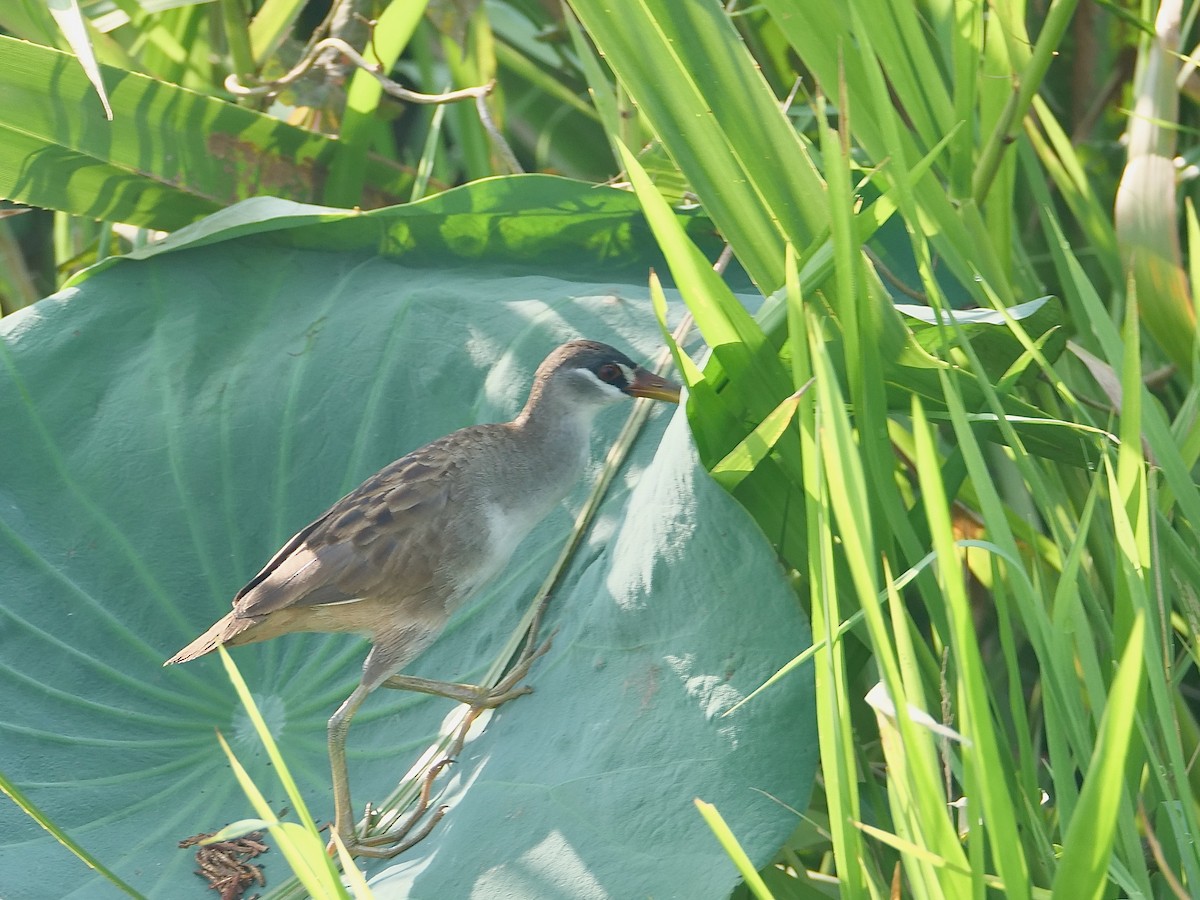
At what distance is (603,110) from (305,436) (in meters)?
0.65

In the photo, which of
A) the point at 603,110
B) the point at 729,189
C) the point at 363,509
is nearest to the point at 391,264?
the point at 603,110

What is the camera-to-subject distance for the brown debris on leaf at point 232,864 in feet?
5.01

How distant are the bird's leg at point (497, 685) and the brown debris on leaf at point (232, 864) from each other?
245mm

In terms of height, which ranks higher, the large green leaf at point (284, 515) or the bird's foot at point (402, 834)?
the large green leaf at point (284, 515)

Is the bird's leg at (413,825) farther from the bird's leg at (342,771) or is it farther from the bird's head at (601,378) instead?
the bird's head at (601,378)

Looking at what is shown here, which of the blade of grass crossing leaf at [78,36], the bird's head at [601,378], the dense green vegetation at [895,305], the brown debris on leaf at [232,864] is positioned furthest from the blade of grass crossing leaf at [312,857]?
the blade of grass crossing leaf at [78,36]

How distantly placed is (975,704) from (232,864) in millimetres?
1032

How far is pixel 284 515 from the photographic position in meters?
1.85

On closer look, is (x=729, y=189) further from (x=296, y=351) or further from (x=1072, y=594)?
(x=296, y=351)

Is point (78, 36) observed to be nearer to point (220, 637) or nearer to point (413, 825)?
point (220, 637)

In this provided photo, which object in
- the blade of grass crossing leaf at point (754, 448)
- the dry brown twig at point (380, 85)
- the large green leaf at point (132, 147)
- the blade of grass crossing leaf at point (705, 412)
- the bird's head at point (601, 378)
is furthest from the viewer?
the dry brown twig at point (380, 85)

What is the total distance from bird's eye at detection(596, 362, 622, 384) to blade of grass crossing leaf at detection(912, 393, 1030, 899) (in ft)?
2.66

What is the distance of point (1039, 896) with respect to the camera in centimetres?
102

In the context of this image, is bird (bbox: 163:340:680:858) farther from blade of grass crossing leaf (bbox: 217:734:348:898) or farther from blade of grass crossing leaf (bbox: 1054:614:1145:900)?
blade of grass crossing leaf (bbox: 1054:614:1145:900)
